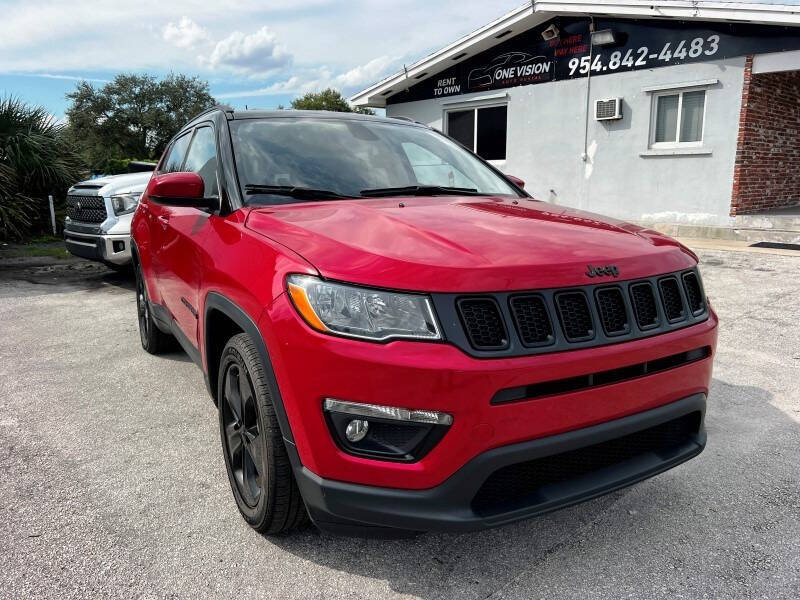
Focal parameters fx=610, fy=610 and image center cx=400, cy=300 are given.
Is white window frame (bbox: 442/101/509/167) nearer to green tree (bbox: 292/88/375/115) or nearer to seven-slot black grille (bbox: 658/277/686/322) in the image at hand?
seven-slot black grille (bbox: 658/277/686/322)

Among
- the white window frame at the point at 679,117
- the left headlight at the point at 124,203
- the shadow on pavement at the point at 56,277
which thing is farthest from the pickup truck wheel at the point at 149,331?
the white window frame at the point at 679,117

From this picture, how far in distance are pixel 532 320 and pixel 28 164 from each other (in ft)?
37.5

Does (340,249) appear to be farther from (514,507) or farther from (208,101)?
(208,101)

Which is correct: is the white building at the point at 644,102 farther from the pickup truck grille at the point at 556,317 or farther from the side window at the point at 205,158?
the pickup truck grille at the point at 556,317

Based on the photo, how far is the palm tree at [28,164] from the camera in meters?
10.4

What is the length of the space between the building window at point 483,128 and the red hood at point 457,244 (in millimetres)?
12030

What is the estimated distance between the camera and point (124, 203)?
7.55 m

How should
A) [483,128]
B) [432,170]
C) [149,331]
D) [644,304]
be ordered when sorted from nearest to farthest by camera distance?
[644,304] < [432,170] < [149,331] < [483,128]

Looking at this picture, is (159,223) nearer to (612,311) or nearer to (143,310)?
(143,310)

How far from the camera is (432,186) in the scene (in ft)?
10.1

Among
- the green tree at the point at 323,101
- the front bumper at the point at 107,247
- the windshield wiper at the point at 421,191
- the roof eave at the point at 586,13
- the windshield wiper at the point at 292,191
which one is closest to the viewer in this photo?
the windshield wiper at the point at 292,191

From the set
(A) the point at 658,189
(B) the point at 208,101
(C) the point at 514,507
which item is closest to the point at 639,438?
(C) the point at 514,507

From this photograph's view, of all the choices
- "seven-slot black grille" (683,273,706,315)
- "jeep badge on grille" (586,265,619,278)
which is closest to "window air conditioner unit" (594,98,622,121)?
"seven-slot black grille" (683,273,706,315)

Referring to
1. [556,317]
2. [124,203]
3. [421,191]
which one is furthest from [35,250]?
[556,317]
